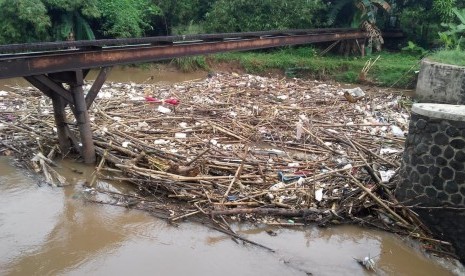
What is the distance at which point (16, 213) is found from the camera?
5.88 m

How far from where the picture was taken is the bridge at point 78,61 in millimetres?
5575

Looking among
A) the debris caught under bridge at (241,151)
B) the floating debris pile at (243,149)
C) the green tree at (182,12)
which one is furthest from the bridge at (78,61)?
the green tree at (182,12)

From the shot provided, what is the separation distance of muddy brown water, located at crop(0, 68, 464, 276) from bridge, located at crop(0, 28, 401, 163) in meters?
1.68

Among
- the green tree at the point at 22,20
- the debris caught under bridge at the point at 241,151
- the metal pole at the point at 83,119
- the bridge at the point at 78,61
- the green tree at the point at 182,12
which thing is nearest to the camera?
the bridge at the point at 78,61

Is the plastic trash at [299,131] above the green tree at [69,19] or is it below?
below

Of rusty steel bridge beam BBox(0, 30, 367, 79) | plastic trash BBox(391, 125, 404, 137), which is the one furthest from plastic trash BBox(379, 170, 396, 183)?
rusty steel bridge beam BBox(0, 30, 367, 79)

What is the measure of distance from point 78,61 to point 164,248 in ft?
10.7

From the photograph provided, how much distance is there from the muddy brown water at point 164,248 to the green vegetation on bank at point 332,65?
35.0 feet

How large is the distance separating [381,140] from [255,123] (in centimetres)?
281

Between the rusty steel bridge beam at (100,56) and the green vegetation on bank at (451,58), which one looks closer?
the rusty steel bridge beam at (100,56)

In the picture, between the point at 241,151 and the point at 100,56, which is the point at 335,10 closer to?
the point at 241,151

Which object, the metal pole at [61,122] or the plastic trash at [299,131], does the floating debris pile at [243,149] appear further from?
the metal pole at [61,122]

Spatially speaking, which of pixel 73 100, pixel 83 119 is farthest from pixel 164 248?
pixel 73 100

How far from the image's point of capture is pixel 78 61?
631 centimetres
